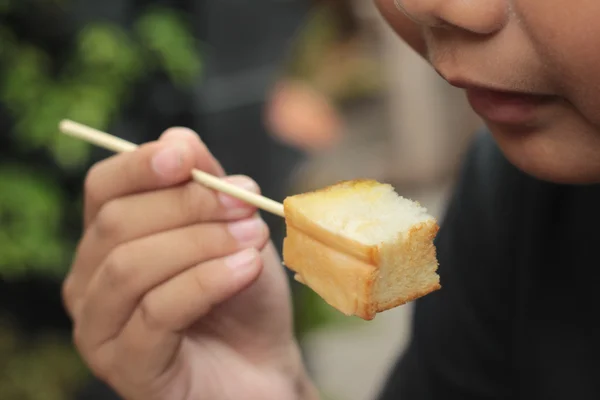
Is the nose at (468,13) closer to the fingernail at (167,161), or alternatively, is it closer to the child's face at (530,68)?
the child's face at (530,68)

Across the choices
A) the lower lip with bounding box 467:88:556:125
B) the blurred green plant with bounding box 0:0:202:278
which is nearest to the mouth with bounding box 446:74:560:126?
the lower lip with bounding box 467:88:556:125

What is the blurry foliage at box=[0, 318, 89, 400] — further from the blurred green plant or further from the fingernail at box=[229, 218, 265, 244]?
the fingernail at box=[229, 218, 265, 244]

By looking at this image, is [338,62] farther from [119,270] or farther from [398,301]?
[398,301]

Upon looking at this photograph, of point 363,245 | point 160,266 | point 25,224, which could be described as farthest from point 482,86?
point 25,224

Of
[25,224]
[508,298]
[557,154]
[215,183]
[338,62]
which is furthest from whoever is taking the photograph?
[338,62]

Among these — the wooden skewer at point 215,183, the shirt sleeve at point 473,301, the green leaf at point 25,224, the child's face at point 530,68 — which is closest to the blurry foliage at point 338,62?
the green leaf at point 25,224
